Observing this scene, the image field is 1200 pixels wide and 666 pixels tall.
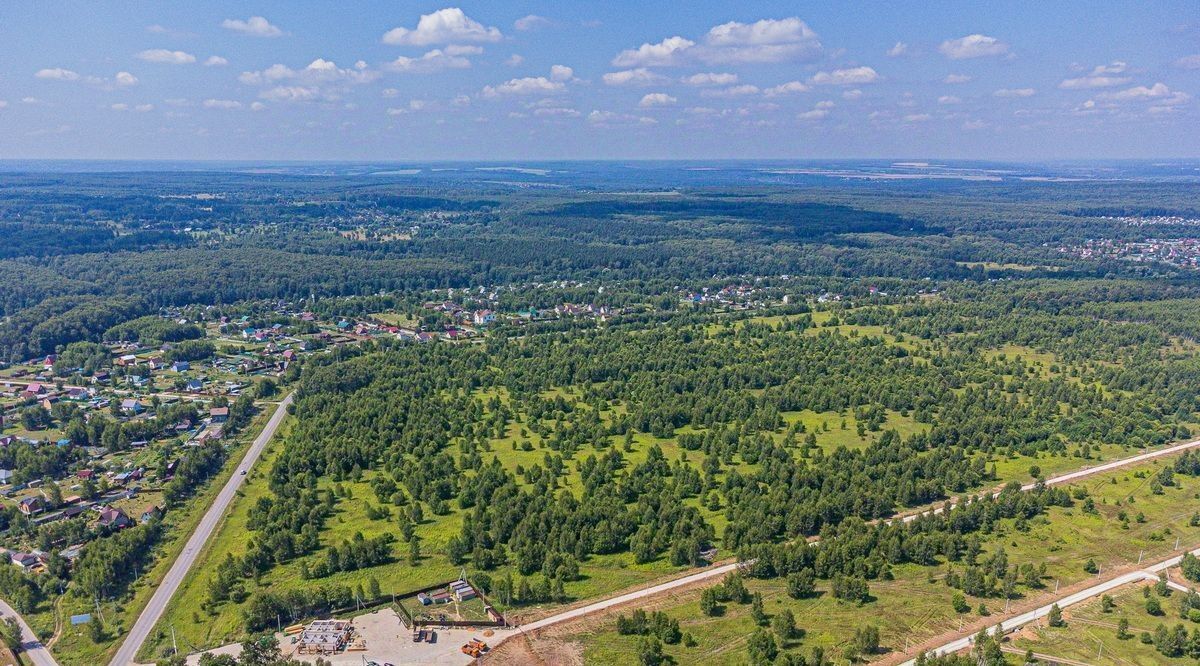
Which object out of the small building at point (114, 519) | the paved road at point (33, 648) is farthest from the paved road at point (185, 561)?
the small building at point (114, 519)

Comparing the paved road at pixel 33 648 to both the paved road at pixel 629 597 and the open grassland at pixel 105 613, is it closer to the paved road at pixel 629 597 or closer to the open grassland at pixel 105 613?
the open grassland at pixel 105 613

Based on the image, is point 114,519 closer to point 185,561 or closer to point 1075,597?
point 185,561

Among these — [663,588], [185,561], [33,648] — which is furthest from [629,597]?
[33,648]

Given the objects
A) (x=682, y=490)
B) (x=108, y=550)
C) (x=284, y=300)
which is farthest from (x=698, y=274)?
(x=108, y=550)

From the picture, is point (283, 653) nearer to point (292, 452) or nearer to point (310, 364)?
point (292, 452)

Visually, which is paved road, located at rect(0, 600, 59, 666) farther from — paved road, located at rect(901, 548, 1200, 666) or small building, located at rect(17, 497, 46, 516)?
paved road, located at rect(901, 548, 1200, 666)

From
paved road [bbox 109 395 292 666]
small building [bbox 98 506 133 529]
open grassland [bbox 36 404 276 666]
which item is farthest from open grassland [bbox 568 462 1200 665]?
small building [bbox 98 506 133 529]
